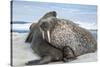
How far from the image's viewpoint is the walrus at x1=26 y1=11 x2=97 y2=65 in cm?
217

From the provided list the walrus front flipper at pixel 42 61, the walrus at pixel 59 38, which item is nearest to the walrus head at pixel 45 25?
the walrus at pixel 59 38

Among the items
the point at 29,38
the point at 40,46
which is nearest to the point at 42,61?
the point at 40,46

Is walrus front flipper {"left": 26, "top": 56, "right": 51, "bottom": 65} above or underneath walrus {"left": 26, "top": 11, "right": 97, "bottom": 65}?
underneath

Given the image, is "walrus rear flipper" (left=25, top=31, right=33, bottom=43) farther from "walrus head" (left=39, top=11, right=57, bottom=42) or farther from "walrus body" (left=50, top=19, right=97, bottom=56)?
"walrus body" (left=50, top=19, right=97, bottom=56)

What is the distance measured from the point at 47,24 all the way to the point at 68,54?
16.3 inches

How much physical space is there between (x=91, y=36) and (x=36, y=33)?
0.69 meters

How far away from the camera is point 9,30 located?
2086 millimetres

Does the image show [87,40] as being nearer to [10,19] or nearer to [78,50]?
[78,50]

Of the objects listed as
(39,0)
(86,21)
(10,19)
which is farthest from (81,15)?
(10,19)

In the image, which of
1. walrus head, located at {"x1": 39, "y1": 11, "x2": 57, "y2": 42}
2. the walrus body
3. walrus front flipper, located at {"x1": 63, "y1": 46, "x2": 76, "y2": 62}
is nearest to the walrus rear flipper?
walrus head, located at {"x1": 39, "y1": 11, "x2": 57, "y2": 42}

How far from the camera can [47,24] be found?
2.21 metres

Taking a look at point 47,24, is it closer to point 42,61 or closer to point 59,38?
point 59,38

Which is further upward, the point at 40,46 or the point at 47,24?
the point at 47,24

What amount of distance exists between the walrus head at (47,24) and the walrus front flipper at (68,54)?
24cm
